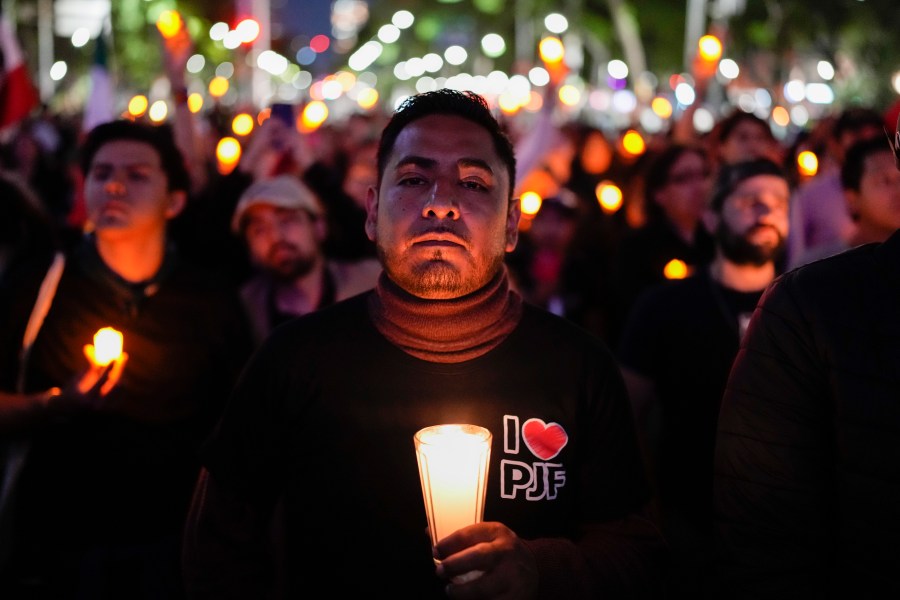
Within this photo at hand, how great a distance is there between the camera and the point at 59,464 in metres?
3.47

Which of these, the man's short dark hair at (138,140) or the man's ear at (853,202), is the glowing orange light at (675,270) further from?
the man's short dark hair at (138,140)

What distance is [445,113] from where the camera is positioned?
2562mm

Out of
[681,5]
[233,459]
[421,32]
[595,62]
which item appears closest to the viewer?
[233,459]

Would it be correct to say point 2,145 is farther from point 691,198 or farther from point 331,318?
point 331,318

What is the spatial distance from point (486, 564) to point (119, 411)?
209 centimetres

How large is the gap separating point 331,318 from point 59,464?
4.98 feet

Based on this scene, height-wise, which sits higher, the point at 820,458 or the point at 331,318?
the point at 331,318

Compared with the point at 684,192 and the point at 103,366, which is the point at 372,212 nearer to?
the point at 103,366

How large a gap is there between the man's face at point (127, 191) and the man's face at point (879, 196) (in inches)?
127

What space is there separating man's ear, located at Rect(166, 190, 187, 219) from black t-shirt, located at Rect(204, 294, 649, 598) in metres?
1.94

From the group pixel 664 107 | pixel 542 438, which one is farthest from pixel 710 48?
pixel 664 107

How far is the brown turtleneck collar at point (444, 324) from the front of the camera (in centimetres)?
241

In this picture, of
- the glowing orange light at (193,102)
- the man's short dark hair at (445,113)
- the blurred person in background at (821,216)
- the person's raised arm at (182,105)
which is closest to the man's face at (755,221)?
the blurred person in background at (821,216)

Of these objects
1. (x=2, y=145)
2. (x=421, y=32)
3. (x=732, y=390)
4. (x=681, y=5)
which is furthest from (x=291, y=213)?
(x=421, y=32)
